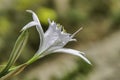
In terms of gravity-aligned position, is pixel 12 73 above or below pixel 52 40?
below

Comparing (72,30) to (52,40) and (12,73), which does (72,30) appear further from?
(12,73)

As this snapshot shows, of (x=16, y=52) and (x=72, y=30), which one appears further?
(x=72, y=30)

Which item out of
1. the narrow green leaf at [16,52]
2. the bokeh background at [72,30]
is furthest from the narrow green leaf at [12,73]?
the bokeh background at [72,30]

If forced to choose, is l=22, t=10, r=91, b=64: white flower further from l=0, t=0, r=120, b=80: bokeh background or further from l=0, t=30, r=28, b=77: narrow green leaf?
l=0, t=0, r=120, b=80: bokeh background

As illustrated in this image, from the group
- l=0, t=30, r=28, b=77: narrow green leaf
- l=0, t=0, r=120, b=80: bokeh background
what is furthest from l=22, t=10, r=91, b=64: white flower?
l=0, t=0, r=120, b=80: bokeh background

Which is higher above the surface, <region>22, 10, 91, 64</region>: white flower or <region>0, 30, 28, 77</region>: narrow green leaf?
<region>22, 10, 91, 64</region>: white flower

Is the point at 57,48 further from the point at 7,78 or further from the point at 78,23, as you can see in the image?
the point at 78,23

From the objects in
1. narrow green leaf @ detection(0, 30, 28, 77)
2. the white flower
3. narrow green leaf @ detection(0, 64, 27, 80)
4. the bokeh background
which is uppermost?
the bokeh background

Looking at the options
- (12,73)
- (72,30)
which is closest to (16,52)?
(12,73)
